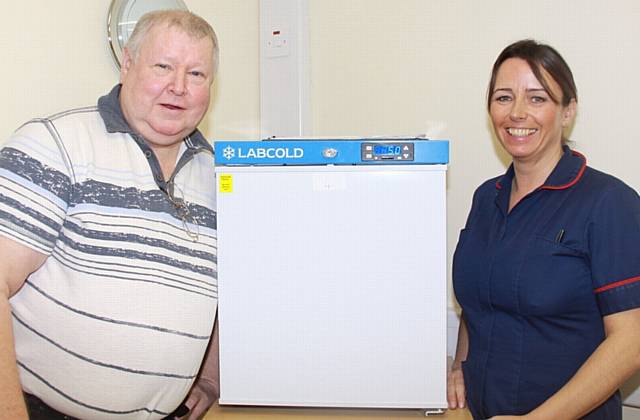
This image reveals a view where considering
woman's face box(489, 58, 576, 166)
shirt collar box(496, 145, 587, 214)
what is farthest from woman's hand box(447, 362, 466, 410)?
woman's face box(489, 58, 576, 166)

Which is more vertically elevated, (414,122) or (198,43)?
(198,43)

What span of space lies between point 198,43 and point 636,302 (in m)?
1.07

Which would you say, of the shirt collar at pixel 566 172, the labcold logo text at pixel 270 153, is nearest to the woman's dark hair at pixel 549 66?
the shirt collar at pixel 566 172

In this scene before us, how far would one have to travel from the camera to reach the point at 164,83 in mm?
1367

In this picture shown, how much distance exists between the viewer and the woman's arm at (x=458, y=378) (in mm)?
1448

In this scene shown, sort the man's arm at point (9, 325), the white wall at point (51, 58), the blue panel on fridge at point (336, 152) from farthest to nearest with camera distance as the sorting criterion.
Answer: the white wall at point (51, 58) → the blue panel on fridge at point (336, 152) → the man's arm at point (9, 325)

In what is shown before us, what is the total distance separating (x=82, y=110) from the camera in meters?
1.36

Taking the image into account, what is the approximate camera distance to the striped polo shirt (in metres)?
1.21

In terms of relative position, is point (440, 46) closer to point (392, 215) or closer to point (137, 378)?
point (392, 215)

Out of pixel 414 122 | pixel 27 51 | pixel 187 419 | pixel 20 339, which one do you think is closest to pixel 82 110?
pixel 27 51

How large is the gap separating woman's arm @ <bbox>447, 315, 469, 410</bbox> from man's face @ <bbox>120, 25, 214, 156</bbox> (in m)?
0.85

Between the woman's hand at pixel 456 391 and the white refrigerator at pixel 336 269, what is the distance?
0.33ft

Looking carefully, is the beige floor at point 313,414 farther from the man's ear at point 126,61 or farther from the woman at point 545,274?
the man's ear at point 126,61

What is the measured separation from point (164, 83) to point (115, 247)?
0.36 metres
